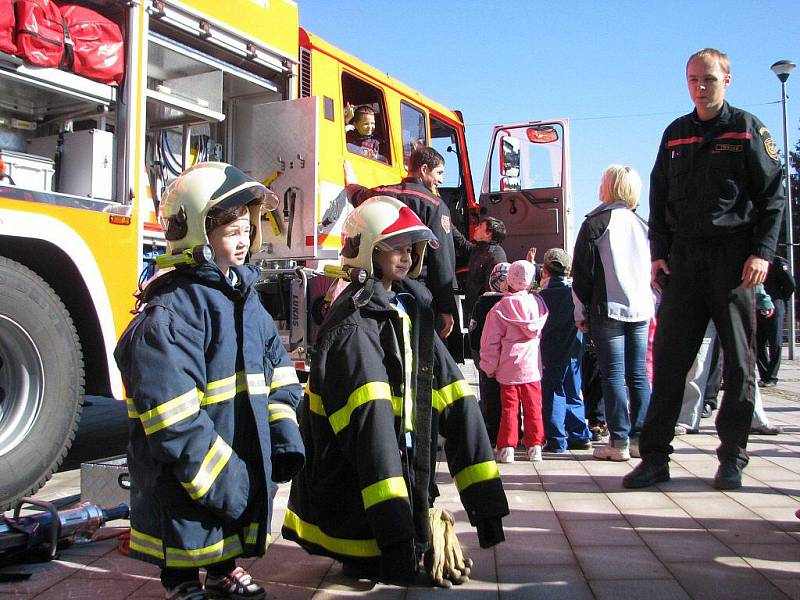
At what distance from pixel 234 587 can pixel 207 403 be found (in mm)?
685

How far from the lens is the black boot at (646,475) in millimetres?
4145

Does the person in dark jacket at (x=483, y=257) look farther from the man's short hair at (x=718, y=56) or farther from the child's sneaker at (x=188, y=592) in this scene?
the child's sneaker at (x=188, y=592)

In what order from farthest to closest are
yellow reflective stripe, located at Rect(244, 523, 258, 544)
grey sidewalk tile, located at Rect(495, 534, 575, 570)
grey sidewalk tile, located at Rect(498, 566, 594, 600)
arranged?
grey sidewalk tile, located at Rect(495, 534, 575, 570) → grey sidewalk tile, located at Rect(498, 566, 594, 600) → yellow reflective stripe, located at Rect(244, 523, 258, 544)

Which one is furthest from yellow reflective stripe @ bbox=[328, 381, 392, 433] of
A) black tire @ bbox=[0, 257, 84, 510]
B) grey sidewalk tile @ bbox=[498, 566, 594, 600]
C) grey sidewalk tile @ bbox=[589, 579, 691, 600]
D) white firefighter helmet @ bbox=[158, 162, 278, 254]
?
black tire @ bbox=[0, 257, 84, 510]

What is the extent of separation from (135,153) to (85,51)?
588 millimetres

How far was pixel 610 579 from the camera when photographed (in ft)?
9.20

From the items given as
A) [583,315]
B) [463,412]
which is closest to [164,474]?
[463,412]

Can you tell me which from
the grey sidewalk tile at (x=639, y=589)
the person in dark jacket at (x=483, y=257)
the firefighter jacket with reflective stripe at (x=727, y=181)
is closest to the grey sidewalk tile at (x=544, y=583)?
the grey sidewalk tile at (x=639, y=589)

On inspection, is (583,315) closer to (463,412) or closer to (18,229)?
(463,412)

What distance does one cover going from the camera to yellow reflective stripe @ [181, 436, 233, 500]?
2.21 m

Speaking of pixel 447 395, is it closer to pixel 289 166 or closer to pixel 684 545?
pixel 684 545

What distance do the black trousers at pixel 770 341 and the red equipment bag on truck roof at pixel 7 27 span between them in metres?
7.50

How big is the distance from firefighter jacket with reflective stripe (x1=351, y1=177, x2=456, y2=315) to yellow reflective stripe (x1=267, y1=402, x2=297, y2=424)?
6.46 feet

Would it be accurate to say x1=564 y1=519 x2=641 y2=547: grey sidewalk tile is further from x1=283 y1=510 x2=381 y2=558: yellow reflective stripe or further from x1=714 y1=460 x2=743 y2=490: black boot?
x1=283 y1=510 x2=381 y2=558: yellow reflective stripe
